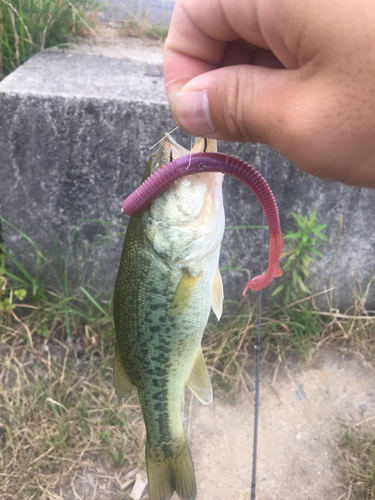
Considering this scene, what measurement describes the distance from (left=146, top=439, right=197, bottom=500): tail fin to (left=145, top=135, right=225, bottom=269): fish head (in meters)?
0.72

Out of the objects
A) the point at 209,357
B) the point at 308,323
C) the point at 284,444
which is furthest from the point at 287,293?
the point at 284,444

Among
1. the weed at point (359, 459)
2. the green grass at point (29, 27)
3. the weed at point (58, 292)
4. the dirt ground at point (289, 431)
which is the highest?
the green grass at point (29, 27)

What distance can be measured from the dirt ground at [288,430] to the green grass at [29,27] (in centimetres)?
258

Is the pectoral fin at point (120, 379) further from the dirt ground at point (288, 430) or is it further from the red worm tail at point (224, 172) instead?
the dirt ground at point (288, 430)

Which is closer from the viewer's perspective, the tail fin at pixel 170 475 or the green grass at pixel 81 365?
the tail fin at pixel 170 475

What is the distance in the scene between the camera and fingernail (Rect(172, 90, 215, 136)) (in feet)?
3.36

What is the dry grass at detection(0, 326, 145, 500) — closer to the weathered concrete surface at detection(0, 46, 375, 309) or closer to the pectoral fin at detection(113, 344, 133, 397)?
the weathered concrete surface at detection(0, 46, 375, 309)

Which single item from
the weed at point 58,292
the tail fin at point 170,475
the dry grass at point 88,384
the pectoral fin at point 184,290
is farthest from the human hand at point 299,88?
the dry grass at point 88,384

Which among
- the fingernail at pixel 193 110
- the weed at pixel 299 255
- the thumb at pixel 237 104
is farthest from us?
the weed at pixel 299 255

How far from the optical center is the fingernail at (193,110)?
1.02 meters

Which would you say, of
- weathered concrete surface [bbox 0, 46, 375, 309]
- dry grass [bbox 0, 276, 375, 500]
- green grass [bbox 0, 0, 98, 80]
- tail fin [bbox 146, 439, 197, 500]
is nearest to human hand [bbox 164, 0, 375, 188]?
tail fin [bbox 146, 439, 197, 500]

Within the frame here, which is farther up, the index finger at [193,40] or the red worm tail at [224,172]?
the index finger at [193,40]

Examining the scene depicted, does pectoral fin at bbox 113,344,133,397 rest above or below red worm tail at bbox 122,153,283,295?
below

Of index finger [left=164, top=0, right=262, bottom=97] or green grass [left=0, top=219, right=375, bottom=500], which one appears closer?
index finger [left=164, top=0, right=262, bottom=97]
